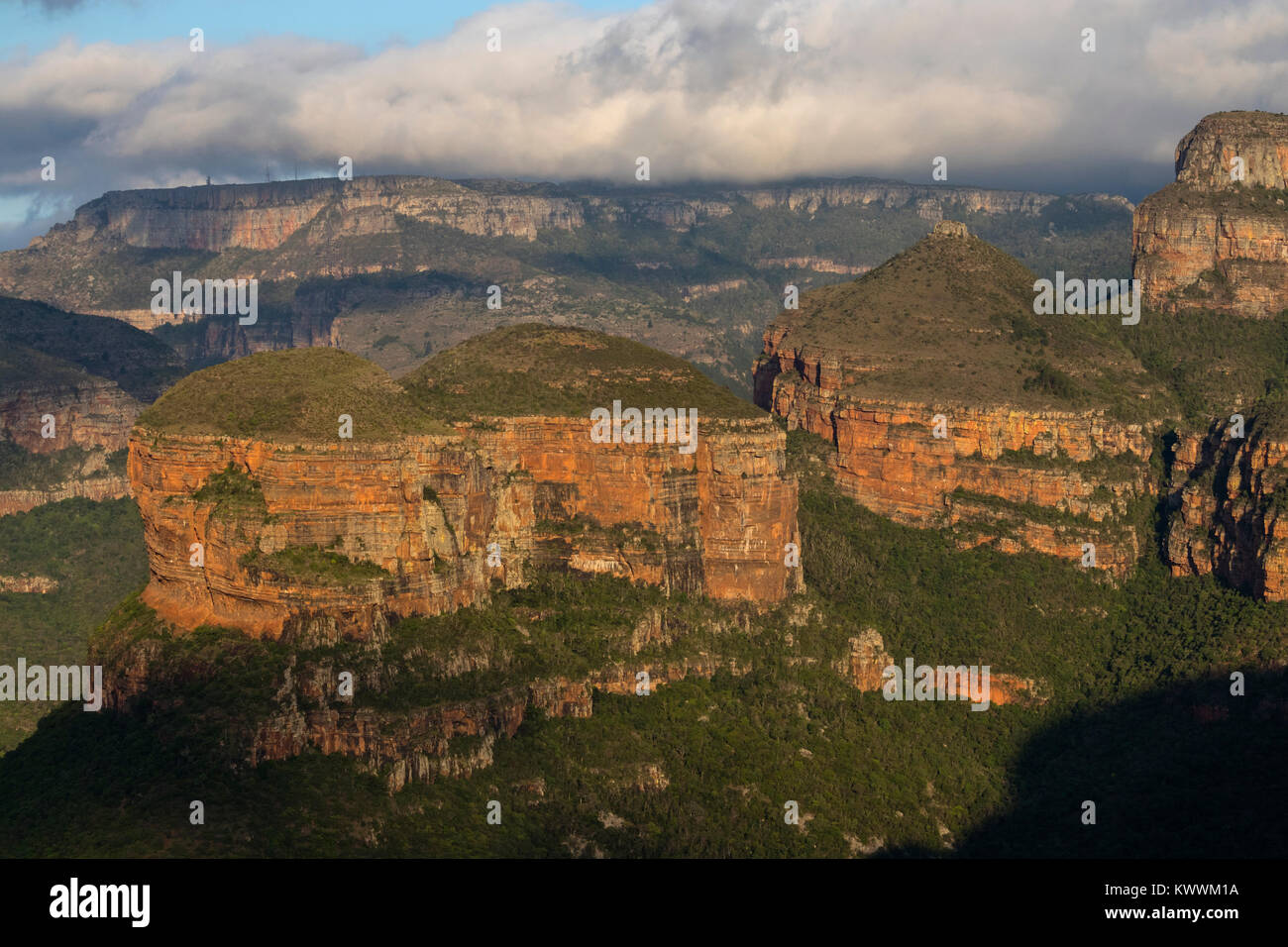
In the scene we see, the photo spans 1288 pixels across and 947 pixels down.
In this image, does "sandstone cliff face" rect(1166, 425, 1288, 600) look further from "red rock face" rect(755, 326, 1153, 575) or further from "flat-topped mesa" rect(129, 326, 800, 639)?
"flat-topped mesa" rect(129, 326, 800, 639)

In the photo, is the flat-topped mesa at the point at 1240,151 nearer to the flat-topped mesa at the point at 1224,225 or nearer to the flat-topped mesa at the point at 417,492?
the flat-topped mesa at the point at 1224,225

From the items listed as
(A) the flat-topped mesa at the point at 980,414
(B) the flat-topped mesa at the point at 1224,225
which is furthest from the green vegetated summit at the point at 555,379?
(B) the flat-topped mesa at the point at 1224,225

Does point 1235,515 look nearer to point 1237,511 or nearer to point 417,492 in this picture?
point 1237,511

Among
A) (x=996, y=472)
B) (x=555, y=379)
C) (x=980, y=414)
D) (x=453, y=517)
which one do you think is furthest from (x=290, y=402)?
(x=996, y=472)

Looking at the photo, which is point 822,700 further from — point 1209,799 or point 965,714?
point 1209,799

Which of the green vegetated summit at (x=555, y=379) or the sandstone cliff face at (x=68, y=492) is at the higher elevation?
the green vegetated summit at (x=555, y=379)

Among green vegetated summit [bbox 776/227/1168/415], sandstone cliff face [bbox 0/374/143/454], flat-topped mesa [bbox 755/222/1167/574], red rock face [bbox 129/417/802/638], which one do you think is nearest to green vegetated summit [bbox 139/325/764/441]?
red rock face [bbox 129/417/802/638]
